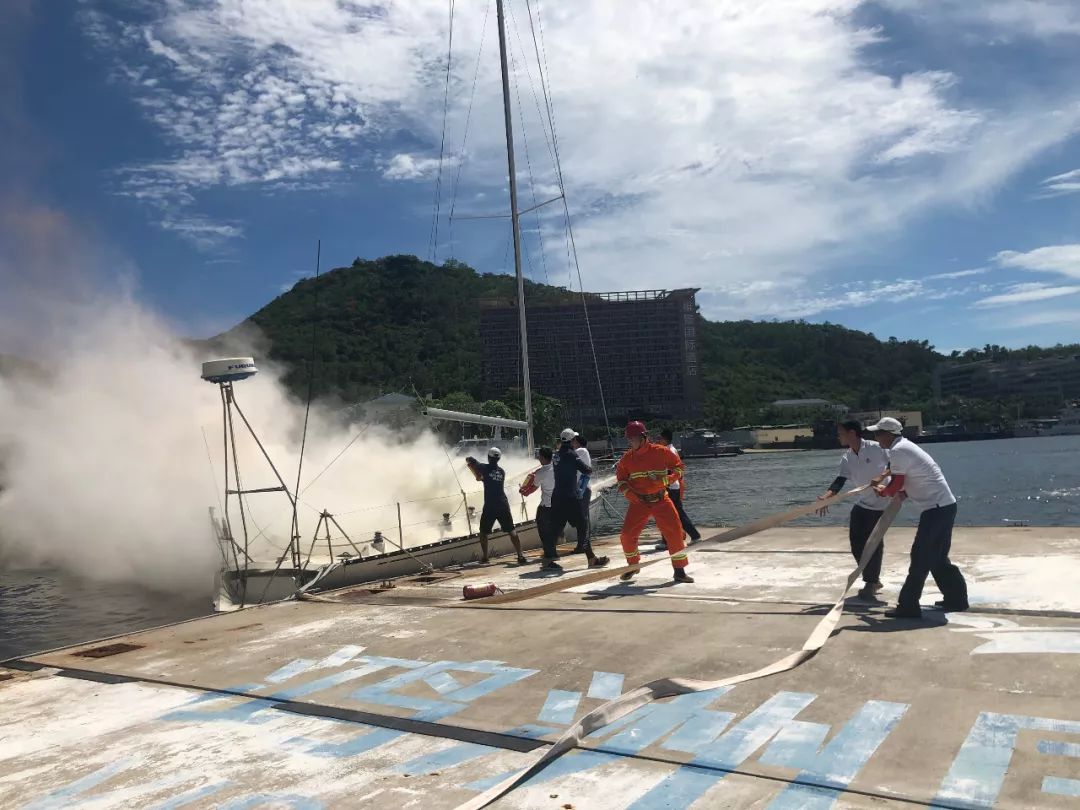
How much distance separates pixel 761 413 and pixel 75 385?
129445 mm

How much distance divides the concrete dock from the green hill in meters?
4.86

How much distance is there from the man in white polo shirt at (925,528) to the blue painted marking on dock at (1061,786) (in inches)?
130

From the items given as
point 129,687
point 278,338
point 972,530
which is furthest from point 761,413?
point 129,687

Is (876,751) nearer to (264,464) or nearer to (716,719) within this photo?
(716,719)

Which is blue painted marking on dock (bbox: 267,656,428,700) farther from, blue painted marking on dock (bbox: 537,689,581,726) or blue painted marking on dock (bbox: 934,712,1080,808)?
blue painted marking on dock (bbox: 934,712,1080,808)

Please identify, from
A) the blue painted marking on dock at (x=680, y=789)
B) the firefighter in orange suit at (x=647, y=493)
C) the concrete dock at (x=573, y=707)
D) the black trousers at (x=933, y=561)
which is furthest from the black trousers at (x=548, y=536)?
the blue painted marking on dock at (x=680, y=789)

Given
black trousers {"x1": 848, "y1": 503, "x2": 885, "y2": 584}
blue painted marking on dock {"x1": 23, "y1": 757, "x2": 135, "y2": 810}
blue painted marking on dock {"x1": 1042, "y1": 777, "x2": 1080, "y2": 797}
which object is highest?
black trousers {"x1": 848, "y1": 503, "x2": 885, "y2": 584}

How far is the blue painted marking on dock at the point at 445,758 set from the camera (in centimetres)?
443

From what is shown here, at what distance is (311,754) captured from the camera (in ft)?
15.6

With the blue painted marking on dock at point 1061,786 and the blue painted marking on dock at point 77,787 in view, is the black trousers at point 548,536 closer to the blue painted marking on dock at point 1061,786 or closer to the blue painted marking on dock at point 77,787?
the blue painted marking on dock at point 77,787

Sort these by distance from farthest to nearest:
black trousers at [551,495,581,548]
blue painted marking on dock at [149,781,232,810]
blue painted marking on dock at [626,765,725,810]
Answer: black trousers at [551,495,581,548], blue painted marking on dock at [149,781,232,810], blue painted marking on dock at [626,765,725,810]

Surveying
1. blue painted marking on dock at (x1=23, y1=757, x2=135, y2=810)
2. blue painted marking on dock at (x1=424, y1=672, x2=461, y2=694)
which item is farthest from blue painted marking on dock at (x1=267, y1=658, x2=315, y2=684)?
blue painted marking on dock at (x1=23, y1=757, x2=135, y2=810)

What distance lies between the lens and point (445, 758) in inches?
180

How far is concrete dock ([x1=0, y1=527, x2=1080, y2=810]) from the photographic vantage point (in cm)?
409
